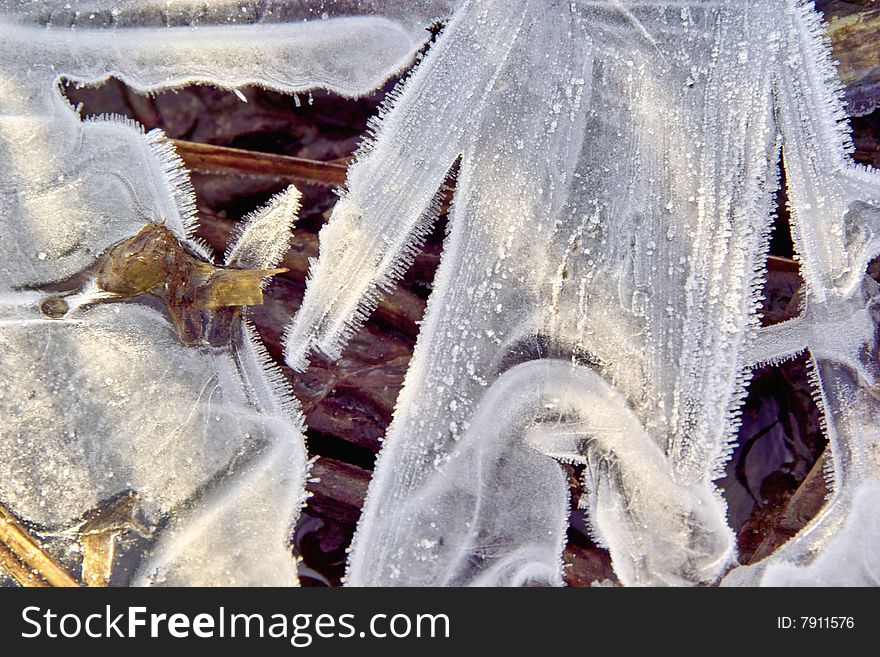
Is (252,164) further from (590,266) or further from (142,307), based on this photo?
(590,266)

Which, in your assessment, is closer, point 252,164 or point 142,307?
point 142,307

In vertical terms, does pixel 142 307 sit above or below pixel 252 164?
below

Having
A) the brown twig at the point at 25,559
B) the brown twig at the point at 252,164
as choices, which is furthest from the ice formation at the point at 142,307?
the brown twig at the point at 252,164

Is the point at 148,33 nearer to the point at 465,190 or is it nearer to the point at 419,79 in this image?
the point at 419,79

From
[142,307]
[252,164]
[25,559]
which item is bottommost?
[25,559]

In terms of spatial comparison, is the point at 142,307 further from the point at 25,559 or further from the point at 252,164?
the point at 25,559

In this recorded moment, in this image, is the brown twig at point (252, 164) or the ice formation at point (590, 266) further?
the brown twig at point (252, 164)

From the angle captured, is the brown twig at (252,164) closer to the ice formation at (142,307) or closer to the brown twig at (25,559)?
the ice formation at (142,307)

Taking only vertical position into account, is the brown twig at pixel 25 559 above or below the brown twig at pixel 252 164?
below

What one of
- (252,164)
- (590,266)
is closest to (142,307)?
(252,164)
